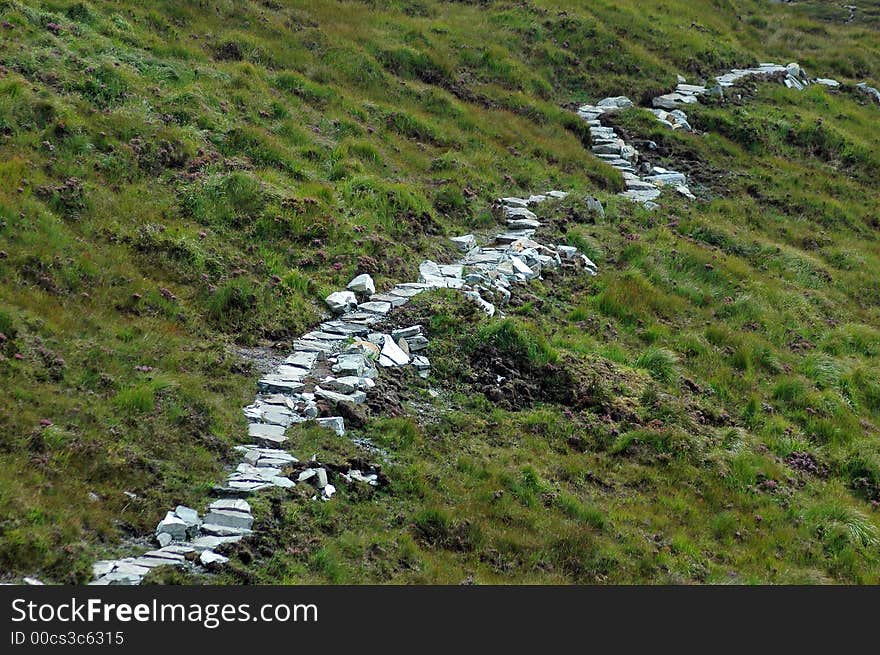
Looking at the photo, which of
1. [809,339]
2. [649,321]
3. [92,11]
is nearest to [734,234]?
[809,339]

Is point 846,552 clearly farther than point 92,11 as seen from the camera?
No

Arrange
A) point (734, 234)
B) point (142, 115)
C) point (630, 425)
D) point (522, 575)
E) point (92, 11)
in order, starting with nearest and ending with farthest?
point (522, 575) → point (630, 425) → point (142, 115) → point (92, 11) → point (734, 234)

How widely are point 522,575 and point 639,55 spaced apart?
107 ft

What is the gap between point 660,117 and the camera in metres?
35.0

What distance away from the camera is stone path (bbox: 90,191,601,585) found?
1037 centimetres

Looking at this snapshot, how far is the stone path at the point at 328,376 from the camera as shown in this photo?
10.4m

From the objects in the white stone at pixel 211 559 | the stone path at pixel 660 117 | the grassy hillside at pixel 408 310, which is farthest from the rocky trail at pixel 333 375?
the stone path at pixel 660 117

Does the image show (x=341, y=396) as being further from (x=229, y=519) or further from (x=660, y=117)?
(x=660, y=117)

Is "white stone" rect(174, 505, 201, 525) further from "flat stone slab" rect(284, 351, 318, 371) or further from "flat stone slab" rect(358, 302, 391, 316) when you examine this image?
"flat stone slab" rect(358, 302, 391, 316)

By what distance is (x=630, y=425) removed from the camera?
1603 centimetres

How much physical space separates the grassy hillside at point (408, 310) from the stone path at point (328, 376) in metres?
0.33

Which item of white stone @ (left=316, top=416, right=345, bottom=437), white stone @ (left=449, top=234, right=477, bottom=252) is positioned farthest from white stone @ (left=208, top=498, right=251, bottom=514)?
white stone @ (left=449, top=234, right=477, bottom=252)

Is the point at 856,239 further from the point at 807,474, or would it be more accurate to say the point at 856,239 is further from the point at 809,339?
the point at 807,474

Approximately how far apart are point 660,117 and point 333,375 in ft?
80.2
